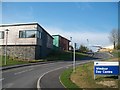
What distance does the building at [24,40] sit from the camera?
54.6m

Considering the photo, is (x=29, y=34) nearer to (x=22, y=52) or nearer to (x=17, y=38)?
(x=17, y=38)

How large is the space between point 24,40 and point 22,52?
2607 millimetres

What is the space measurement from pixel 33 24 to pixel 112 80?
36.0 metres

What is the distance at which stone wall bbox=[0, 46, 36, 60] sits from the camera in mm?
54375

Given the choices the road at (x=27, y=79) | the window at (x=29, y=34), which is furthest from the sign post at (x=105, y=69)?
the window at (x=29, y=34)

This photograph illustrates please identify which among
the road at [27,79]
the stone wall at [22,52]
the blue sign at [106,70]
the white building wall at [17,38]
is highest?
the white building wall at [17,38]

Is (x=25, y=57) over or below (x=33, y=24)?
below

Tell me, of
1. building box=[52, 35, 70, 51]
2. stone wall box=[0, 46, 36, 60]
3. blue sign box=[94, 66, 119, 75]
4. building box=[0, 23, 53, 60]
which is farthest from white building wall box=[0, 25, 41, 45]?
blue sign box=[94, 66, 119, 75]

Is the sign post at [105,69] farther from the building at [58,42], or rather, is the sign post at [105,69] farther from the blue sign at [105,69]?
the building at [58,42]

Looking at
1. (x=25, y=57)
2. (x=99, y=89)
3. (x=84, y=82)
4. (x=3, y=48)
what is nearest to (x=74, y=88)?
(x=99, y=89)

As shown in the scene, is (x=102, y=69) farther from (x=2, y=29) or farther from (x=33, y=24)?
(x=2, y=29)

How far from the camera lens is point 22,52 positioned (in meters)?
55.3

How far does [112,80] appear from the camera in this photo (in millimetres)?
21781

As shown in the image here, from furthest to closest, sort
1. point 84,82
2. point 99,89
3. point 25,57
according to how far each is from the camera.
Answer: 1. point 25,57
2. point 84,82
3. point 99,89
